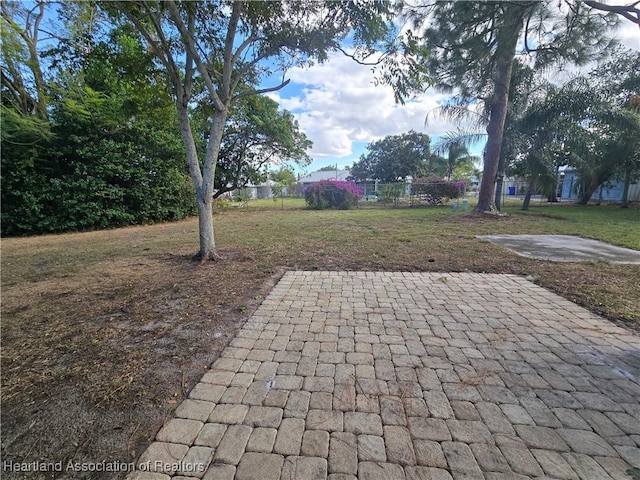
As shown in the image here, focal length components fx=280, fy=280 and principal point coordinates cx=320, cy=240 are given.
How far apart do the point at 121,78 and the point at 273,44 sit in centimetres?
295

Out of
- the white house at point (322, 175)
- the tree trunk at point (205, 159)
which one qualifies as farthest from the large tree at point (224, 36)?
the white house at point (322, 175)

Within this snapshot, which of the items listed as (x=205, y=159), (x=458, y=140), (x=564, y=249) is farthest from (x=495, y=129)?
(x=205, y=159)

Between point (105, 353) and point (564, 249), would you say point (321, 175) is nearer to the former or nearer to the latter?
point (564, 249)

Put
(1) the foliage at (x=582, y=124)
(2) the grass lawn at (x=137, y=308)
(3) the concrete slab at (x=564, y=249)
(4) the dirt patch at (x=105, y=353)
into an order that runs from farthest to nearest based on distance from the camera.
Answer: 1. (1) the foliage at (x=582, y=124)
2. (3) the concrete slab at (x=564, y=249)
3. (2) the grass lawn at (x=137, y=308)
4. (4) the dirt patch at (x=105, y=353)

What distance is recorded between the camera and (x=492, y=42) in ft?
19.8

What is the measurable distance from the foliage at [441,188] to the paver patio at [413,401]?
50.3 ft

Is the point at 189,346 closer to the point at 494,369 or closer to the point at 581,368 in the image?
the point at 494,369

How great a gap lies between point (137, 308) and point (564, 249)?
24.1ft

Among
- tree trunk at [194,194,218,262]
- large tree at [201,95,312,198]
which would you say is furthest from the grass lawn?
large tree at [201,95,312,198]

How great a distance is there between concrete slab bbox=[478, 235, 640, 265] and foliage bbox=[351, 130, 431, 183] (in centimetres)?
2820

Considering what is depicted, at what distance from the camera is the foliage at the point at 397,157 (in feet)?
111

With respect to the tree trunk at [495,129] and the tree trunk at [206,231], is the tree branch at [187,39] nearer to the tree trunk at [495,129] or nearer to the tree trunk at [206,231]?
the tree trunk at [206,231]

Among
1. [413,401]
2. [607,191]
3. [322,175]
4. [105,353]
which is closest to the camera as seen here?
[413,401]

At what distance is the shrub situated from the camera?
17.0 metres
